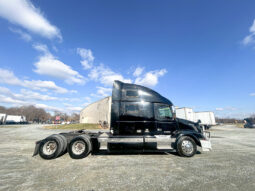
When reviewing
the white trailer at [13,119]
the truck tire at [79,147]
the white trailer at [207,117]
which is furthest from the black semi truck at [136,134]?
the white trailer at [13,119]

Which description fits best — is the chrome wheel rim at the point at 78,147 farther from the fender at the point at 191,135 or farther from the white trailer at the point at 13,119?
the white trailer at the point at 13,119

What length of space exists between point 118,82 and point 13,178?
5.21 metres

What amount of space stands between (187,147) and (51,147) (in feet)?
21.7

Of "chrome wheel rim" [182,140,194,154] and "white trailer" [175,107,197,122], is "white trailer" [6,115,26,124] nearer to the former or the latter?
"white trailer" [175,107,197,122]

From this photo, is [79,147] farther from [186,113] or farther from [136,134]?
[186,113]

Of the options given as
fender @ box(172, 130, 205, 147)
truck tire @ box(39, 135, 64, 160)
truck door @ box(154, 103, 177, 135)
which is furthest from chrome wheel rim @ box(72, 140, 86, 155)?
fender @ box(172, 130, 205, 147)

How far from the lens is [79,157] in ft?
17.4

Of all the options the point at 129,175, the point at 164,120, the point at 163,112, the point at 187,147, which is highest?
the point at 163,112

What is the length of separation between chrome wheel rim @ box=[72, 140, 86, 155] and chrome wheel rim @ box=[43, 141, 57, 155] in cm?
86

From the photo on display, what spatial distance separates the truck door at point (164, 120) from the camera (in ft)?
19.5

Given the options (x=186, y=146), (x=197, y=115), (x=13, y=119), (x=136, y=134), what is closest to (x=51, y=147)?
(x=136, y=134)

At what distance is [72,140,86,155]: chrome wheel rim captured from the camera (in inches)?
216

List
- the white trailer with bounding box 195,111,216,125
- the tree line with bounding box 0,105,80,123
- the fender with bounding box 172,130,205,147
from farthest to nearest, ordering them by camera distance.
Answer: the tree line with bounding box 0,105,80,123 < the white trailer with bounding box 195,111,216,125 < the fender with bounding box 172,130,205,147

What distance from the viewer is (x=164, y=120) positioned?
19.8 feet
